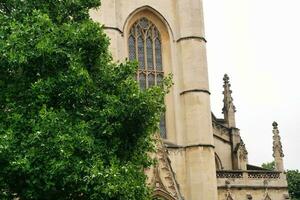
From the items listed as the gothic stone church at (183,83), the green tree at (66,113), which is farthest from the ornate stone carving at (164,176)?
the green tree at (66,113)

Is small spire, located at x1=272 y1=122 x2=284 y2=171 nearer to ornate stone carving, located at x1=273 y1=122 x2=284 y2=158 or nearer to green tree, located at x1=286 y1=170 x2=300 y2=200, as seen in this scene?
ornate stone carving, located at x1=273 y1=122 x2=284 y2=158

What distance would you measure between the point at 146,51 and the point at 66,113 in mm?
15492

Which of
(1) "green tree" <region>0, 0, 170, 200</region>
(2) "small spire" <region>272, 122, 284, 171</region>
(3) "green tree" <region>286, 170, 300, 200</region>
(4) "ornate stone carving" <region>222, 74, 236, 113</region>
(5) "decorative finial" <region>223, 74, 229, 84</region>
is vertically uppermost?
(5) "decorative finial" <region>223, 74, 229, 84</region>

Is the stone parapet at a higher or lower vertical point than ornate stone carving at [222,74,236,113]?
lower

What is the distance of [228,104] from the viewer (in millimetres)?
36688

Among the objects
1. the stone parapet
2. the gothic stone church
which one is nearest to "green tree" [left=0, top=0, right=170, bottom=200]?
the gothic stone church

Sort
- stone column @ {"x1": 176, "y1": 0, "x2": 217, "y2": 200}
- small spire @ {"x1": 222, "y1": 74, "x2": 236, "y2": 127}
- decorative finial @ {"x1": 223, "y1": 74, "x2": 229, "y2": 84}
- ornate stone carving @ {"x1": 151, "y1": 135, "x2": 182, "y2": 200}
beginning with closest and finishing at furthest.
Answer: ornate stone carving @ {"x1": 151, "y1": 135, "x2": 182, "y2": 200}
stone column @ {"x1": 176, "y1": 0, "x2": 217, "y2": 200}
small spire @ {"x1": 222, "y1": 74, "x2": 236, "y2": 127}
decorative finial @ {"x1": 223, "y1": 74, "x2": 229, "y2": 84}

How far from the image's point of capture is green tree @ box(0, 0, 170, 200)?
16.5m

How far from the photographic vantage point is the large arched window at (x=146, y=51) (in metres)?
32.1

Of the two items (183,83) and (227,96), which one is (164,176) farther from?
(227,96)

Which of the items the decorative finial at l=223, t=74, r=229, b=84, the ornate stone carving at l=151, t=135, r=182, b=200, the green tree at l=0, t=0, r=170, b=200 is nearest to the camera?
the green tree at l=0, t=0, r=170, b=200

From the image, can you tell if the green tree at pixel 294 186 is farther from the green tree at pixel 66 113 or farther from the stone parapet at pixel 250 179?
the green tree at pixel 66 113

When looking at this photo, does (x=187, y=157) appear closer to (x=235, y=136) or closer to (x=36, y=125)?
(x=235, y=136)

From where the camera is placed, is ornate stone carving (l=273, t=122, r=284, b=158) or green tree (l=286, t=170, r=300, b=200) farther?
green tree (l=286, t=170, r=300, b=200)
